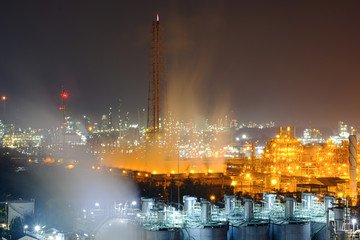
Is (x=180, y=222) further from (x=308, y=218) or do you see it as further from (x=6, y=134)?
(x=6, y=134)

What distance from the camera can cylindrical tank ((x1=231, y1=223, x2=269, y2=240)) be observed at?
870 centimetres

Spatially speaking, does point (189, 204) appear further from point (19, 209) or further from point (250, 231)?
point (19, 209)

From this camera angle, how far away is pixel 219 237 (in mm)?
8547

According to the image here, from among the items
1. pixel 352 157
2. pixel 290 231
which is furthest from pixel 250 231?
pixel 352 157

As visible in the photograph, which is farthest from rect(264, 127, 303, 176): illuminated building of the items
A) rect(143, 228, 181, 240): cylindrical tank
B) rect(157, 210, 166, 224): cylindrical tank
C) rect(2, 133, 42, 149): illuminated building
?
rect(2, 133, 42, 149): illuminated building

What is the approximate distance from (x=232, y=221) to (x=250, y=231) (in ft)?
1.50

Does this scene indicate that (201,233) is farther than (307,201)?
No

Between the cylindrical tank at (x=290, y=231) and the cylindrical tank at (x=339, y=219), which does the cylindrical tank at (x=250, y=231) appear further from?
the cylindrical tank at (x=339, y=219)

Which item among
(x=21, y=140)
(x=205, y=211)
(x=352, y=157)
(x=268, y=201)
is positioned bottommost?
(x=205, y=211)

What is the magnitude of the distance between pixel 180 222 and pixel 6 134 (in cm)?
8189

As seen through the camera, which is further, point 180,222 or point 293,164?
point 293,164

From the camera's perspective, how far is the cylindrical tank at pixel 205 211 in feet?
28.6

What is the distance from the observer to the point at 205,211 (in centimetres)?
873

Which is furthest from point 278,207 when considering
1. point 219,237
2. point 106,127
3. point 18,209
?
point 106,127
